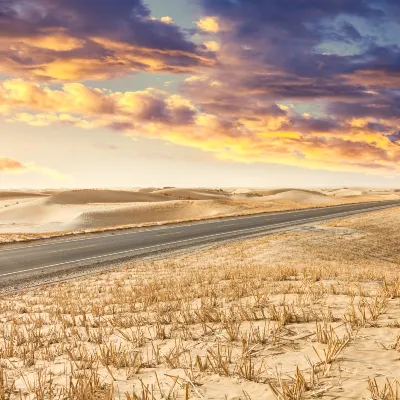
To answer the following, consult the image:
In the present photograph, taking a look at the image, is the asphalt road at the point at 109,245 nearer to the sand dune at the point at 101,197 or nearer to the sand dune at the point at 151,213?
the sand dune at the point at 151,213

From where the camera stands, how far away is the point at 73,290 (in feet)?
41.6

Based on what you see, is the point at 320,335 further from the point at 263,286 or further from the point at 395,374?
the point at 263,286

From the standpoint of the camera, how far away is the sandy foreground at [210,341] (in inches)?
151

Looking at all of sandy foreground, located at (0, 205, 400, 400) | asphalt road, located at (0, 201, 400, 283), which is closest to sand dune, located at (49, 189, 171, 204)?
asphalt road, located at (0, 201, 400, 283)

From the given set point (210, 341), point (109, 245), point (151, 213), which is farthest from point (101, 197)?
point (210, 341)

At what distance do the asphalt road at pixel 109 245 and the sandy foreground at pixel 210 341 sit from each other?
5725mm

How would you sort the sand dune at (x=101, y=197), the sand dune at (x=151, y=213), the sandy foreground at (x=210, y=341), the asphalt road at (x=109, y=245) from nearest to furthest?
the sandy foreground at (x=210, y=341), the asphalt road at (x=109, y=245), the sand dune at (x=151, y=213), the sand dune at (x=101, y=197)

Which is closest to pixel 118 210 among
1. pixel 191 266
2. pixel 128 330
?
pixel 191 266

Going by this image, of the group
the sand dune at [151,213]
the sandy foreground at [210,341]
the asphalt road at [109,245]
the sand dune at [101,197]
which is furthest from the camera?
the sand dune at [101,197]

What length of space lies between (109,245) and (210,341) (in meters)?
19.2

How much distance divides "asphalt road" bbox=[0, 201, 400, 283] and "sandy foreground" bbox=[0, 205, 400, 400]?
5725 millimetres

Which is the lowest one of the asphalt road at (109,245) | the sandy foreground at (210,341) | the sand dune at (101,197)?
the asphalt road at (109,245)

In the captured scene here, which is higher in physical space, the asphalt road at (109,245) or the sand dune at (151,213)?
the sand dune at (151,213)

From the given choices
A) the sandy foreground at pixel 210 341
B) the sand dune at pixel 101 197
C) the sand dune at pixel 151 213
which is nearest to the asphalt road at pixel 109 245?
the sandy foreground at pixel 210 341
